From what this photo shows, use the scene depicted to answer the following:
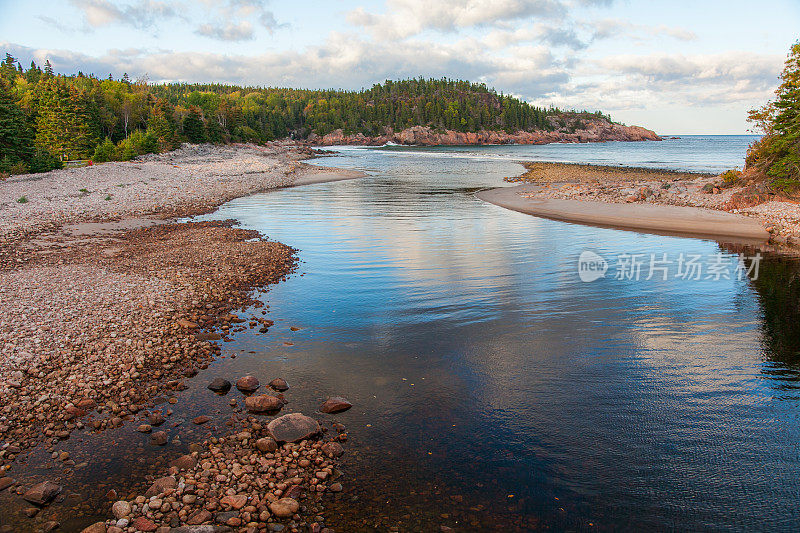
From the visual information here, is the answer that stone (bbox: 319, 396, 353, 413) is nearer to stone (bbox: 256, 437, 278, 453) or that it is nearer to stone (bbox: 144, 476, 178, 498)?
stone (bbox: 256, 437, 278, 453)

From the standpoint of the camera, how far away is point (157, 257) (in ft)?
62.4

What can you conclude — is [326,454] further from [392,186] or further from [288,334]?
[392,186]

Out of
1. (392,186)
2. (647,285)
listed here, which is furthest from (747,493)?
(392,186)

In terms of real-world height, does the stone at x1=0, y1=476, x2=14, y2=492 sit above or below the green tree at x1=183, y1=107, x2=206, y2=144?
below

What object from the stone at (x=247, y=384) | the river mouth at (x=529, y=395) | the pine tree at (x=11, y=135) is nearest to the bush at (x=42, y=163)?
the pine tree at (x=11, y=135)

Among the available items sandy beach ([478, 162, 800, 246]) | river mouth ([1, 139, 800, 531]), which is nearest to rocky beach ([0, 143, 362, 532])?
river mouth ([1, 139, 800, 531])

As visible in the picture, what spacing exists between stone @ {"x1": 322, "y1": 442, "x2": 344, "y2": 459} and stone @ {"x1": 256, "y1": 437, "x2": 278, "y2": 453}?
834 millimetres

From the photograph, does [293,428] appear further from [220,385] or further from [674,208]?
[674,208]

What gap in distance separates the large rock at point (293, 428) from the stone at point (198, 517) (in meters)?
1.77

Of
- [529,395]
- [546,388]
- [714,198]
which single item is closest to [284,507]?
[529,395]

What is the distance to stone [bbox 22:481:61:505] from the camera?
6555 millimetres

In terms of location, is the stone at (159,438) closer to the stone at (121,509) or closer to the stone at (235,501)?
the stone at (121,509)

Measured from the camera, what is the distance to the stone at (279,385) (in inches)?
388

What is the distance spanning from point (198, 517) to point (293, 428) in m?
2.16
